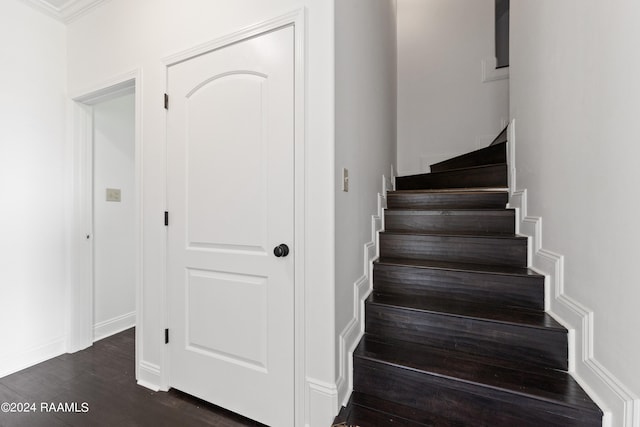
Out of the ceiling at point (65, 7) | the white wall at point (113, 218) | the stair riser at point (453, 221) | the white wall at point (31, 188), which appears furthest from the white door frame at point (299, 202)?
the white wall at point (31, 188)

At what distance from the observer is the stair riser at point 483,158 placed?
2.37 metres

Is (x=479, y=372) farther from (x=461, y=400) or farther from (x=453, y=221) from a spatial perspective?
(x=453, y=221)

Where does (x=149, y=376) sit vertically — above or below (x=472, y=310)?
below

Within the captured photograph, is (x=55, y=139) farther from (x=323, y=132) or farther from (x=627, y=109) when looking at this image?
(x=627, y=109)

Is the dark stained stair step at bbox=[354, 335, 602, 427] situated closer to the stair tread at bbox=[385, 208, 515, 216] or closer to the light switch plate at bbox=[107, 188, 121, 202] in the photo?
the stair tread at bbox=[385, 208, 515, 216]

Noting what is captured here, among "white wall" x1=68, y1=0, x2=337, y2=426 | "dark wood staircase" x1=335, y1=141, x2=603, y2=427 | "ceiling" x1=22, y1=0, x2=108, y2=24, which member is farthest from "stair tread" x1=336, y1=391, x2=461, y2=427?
"ceiling" x1=22, y1=0, x2=108, y2=24

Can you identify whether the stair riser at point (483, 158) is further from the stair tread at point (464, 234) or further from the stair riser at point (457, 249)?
the stair riser at point (457, 249)

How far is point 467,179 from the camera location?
2.37 metres

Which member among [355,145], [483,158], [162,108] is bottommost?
[355,145]

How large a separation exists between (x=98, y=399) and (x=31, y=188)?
164 cm

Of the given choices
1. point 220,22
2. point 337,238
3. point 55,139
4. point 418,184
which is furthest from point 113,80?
point 418,184

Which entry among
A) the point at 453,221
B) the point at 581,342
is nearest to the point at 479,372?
the point at 581,342

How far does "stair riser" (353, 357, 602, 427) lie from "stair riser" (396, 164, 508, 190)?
1.67 meters

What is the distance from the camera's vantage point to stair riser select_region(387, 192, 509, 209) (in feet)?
6.78
